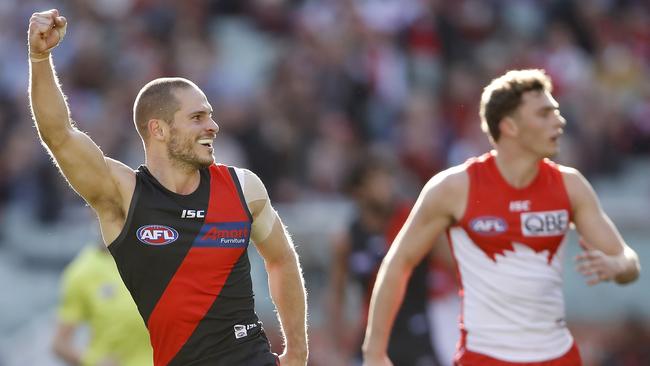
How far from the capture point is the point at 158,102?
663 cm

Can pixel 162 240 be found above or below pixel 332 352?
above

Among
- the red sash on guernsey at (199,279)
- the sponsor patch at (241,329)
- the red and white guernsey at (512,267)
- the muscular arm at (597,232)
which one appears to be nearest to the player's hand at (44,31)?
the red sash on guernsey at (199,279)

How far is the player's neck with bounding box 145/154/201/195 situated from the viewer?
262 inches

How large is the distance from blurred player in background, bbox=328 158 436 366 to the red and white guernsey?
6.90 ft

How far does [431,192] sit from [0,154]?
7458 mm

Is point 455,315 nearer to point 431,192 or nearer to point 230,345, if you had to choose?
point 431,192

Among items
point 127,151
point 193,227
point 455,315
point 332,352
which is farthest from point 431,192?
point 127,151

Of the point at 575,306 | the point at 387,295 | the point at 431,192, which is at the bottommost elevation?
the point at 575,306

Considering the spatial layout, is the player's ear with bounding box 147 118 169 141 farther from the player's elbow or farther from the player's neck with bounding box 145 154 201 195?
the player's elbow

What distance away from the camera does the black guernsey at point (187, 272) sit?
6.46 metres

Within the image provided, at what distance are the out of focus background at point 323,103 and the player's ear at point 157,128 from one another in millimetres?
5382

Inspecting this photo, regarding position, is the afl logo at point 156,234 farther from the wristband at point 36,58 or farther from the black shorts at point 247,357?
the wristband at point 36,58

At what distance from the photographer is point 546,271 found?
758 centimetres

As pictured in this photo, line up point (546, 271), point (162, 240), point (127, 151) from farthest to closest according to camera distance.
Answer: point (127, 151), point (546, 271), point (162, 240)
